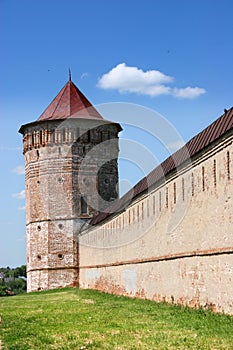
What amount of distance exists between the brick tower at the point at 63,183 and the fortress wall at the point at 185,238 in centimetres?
752

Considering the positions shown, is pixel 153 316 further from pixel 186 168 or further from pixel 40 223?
pixel 40 223

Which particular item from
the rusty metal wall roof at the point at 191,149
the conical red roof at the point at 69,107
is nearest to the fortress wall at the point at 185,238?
the rusty metal wall roof at the point at 191,149

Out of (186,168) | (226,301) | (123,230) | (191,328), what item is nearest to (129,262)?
(123,230)

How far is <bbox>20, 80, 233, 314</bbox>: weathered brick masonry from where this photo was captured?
916cm

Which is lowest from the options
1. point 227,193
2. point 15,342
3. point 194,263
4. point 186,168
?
point 15,342

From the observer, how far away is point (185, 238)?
1088cm

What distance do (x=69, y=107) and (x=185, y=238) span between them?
16653mm

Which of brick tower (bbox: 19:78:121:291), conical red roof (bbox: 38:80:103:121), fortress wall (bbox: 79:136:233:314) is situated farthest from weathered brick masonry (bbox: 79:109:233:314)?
conical red roof (bbox: 38:80:103:121)

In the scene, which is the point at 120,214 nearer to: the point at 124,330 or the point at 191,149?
the point at 191,149

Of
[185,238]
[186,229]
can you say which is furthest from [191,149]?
[185,238]

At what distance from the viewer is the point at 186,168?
421 inches

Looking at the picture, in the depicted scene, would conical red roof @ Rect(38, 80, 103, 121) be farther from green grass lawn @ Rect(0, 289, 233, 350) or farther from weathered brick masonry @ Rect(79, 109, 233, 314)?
green grass lawn @ Rect(0, 289, 233, 350)

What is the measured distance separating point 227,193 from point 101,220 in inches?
516

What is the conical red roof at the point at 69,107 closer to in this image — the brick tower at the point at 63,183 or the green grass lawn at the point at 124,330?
the brick tower at the point at 63,183
